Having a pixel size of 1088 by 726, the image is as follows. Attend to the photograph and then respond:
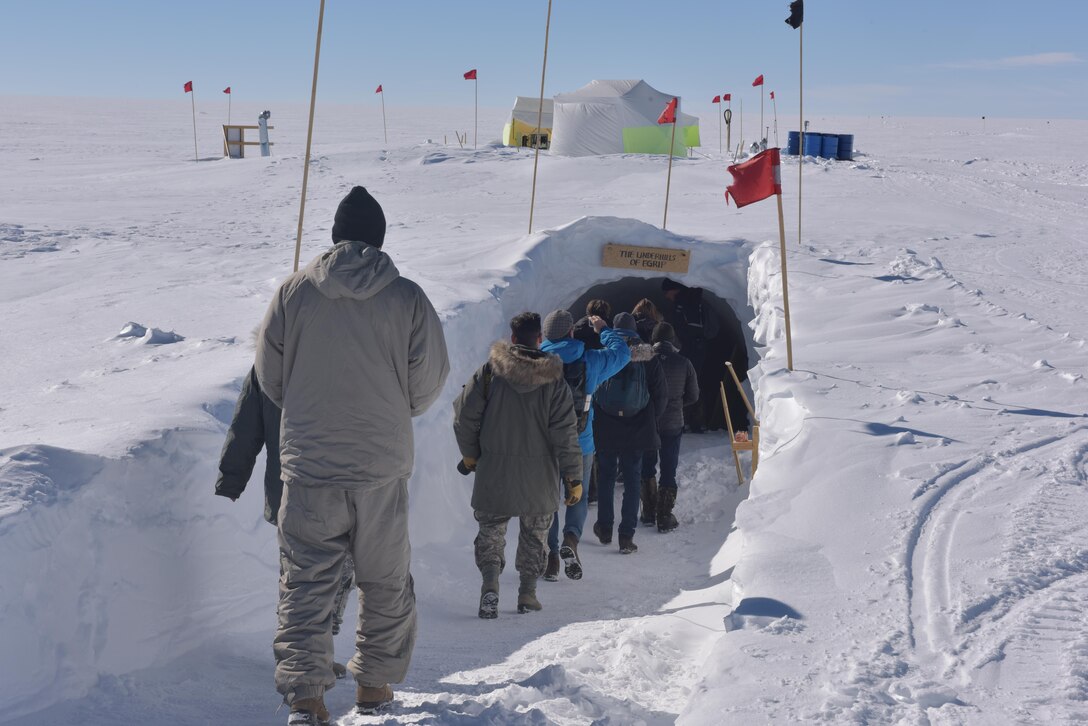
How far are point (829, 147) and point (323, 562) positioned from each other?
21.6 meters

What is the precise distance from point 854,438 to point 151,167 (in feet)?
75.0

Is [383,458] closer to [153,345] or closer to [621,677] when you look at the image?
[621,677]

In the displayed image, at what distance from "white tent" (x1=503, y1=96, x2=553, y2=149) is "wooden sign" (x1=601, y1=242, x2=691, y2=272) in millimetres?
18112

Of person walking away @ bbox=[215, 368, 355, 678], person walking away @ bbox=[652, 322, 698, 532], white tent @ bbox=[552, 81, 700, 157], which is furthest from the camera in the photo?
white tent @ bbox=[552, 81, 700, 157]

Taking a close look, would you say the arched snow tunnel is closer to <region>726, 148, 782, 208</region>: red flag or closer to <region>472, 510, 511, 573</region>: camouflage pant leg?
<region>472, 510, 511, 573</region>: camouflage pant leg

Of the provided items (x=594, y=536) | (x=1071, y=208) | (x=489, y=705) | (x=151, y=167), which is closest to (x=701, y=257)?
(x=594, y=536)

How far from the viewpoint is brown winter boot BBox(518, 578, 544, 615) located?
16.1ft

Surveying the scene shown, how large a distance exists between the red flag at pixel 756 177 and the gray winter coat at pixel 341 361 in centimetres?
371

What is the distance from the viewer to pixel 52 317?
7648 millimetres

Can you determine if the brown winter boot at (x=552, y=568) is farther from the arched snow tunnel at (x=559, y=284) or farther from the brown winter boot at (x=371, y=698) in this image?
the brown winter boot at (x=371, y=698)

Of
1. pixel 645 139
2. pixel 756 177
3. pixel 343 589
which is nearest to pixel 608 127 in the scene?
pixel 645 139

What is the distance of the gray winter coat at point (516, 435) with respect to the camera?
179 inches

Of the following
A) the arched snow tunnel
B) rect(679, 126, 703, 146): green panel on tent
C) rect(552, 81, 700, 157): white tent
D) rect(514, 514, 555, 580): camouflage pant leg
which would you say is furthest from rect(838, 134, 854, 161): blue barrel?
rect(514, 514, 555, 580): camouflage pant leg

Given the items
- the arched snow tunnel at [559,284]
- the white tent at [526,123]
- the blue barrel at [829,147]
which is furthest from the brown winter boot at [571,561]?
the white tent at [526,123]
